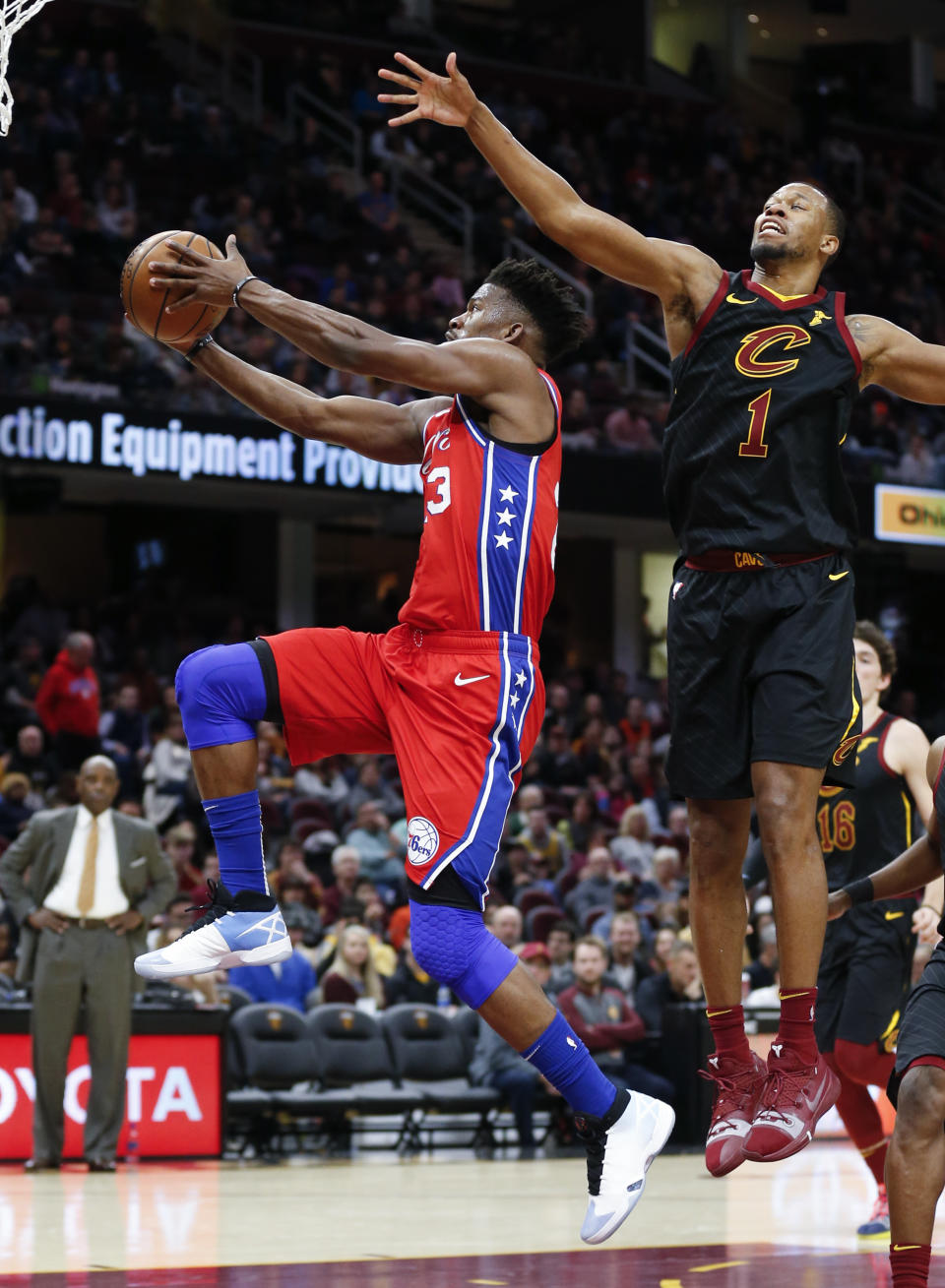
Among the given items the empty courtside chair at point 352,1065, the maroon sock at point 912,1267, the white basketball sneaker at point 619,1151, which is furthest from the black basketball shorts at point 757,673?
the empty courtside chair at point 352,1065

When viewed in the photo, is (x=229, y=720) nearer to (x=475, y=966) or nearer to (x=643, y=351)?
(x=475, y=966)

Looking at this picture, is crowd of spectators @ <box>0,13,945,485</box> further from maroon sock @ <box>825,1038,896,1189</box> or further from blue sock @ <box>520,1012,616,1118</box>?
blue sock @ <box>520,1012,616,1118</box>

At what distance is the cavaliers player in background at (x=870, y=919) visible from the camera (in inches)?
A: 317

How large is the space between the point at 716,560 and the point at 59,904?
693 cm

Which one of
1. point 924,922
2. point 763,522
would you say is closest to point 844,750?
point 763,522

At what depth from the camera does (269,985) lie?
13031mm

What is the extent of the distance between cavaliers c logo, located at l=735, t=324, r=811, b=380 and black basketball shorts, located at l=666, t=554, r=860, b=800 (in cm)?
51

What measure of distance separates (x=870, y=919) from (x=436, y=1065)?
4.91m

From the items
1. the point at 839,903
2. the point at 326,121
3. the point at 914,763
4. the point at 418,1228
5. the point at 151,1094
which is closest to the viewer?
the point at 839,903

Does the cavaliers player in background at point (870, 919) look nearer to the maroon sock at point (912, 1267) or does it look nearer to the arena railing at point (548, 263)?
the maroon sock at point (912, 1267)

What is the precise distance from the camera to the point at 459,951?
16.2 feet

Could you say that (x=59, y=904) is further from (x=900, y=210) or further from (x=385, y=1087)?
(x=900, y=210)

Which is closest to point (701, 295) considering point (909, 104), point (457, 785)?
point (457, 785)

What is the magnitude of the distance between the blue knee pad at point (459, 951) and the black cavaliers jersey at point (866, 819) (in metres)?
3.30
